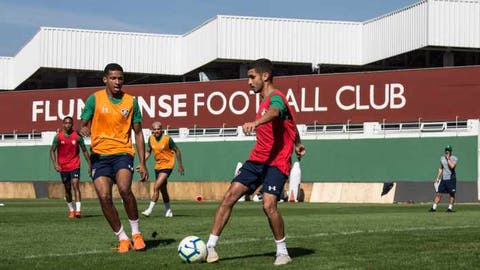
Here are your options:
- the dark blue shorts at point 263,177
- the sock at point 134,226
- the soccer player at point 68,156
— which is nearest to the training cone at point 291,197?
the soccer player at point 68,156

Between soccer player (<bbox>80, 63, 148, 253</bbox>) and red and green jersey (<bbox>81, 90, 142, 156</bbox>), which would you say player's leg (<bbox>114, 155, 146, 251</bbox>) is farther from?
red and green jersey (<bbox>81, 90, 142, 156</bbox>)

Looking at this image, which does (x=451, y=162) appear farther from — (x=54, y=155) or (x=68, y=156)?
(x=54, y=155)

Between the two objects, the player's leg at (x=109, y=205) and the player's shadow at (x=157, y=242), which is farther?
the player's shadow at (x=157, y=242)

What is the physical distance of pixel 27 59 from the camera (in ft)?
194

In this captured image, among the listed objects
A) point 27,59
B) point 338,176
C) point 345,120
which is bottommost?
point 338,176

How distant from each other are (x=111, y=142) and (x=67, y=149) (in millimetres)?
9298

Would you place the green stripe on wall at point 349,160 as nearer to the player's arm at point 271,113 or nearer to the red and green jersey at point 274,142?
the red and green jersey at point 274,142

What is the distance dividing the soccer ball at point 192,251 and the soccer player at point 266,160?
0.08 meters

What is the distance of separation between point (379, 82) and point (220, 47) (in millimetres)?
12590

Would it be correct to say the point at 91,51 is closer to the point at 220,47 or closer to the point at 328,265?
the point at 220,47

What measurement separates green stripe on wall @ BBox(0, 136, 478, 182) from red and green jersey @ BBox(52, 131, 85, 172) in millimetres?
21144

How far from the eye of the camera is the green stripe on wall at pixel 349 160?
37.6 m

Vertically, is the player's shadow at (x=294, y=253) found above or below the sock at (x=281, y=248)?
below

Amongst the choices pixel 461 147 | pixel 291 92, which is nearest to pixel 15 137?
pixel 291 92
